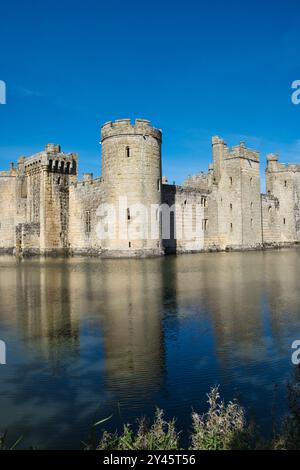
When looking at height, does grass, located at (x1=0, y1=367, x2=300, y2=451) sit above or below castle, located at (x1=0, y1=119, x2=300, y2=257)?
below

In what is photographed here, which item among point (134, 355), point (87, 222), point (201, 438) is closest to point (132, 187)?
point (87, 222)

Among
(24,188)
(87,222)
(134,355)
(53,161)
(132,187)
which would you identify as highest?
(53,161)

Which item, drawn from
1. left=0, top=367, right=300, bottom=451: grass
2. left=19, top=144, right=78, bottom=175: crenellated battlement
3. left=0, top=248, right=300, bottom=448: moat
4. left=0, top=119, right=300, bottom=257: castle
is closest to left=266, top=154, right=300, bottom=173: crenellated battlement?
left=0, top=119, right=300, bottom=257: castle

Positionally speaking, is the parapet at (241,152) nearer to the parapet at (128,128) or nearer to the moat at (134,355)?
the parapet at (128,128)

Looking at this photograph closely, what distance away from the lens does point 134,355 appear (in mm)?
5898

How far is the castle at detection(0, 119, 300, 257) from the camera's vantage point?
26.2m

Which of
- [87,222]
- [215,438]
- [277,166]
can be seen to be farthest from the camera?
[277,166]

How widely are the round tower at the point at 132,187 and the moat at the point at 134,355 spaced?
14682mm

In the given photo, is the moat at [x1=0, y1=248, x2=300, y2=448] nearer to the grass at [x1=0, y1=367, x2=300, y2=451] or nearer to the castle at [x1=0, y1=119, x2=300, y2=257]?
the grass at [x1=0, y1=367, x2=300, y2=451]

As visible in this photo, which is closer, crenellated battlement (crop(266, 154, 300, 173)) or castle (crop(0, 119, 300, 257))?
castle (crop(0, 119, 300, 257))

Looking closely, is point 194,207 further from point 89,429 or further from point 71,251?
point 89,429

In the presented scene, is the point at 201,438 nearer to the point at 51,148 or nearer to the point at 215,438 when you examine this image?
the point at 215,438

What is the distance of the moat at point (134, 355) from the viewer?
13.7 ft

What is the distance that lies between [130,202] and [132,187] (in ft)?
2.98
